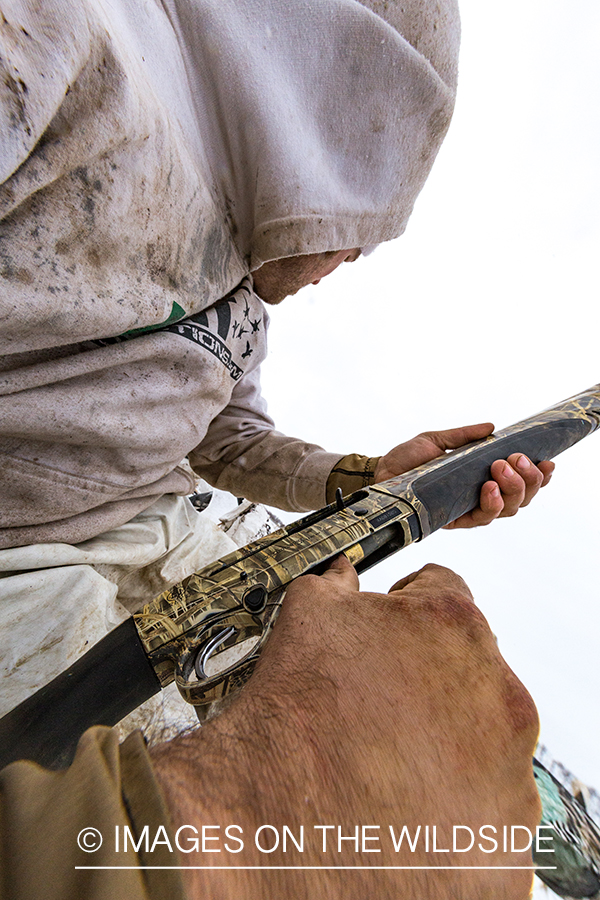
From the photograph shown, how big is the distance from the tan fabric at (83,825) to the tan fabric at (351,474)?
0.80 metres

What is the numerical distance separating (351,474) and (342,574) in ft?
1.62

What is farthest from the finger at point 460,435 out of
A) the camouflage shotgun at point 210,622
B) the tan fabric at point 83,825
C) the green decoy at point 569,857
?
the tan fabric at point 83,825

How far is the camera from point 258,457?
1136 mm

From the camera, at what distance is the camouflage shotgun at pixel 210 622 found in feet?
1.43

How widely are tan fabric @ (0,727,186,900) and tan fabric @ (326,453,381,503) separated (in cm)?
80

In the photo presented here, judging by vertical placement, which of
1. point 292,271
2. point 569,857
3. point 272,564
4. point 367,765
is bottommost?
point 569,857

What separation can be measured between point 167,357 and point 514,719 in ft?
2.00

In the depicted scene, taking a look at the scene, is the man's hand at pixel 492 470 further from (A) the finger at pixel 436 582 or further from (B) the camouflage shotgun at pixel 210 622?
(A) the finger at pixel 436 582

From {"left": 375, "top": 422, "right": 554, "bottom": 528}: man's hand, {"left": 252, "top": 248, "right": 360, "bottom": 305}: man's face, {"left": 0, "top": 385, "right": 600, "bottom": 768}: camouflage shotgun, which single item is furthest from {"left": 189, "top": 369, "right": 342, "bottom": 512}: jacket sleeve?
{"left": 0, "top": 385, "right": 600, "bottom": 768}: camouflage shotgun

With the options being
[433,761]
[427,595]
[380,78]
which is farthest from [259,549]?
[380,78]

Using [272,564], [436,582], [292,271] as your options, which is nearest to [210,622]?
[272,564]

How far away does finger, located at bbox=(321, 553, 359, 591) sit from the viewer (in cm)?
52

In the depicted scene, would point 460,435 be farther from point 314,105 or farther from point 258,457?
point 314,105

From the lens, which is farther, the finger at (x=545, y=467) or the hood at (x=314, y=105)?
the finger at (x=545, y=467)
